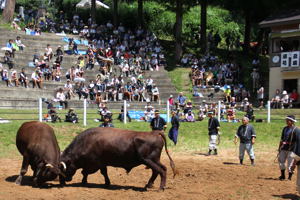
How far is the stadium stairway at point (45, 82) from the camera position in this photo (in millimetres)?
28281

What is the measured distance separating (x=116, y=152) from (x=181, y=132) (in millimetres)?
12330

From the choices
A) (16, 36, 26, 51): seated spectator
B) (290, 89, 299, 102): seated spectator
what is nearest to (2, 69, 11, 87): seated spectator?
(16, 36, 26, 51): seated spectator

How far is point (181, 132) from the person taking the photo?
24.6m

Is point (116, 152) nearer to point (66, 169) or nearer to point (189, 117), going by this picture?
point (66, 169)

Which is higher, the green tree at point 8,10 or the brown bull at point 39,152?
the green tree at point 8,10

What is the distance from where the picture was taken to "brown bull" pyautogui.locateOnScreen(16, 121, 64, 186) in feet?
39.9

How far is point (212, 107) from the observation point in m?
28.2

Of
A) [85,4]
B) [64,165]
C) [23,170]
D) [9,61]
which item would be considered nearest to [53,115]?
[9,61]

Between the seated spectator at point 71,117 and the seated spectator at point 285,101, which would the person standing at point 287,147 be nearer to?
the seated spectator at point 71,117

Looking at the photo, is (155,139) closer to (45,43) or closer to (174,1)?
(45,43)

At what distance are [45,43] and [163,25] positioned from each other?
53.1ft

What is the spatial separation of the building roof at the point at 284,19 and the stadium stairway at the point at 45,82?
8481 mm

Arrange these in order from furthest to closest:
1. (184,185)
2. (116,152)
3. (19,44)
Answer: (19,44) → (184,185) → (116,152)

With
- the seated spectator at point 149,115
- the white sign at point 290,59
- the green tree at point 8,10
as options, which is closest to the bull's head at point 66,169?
the seated spectator at point 149,115
